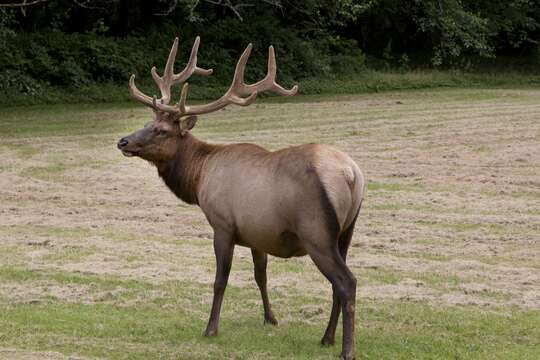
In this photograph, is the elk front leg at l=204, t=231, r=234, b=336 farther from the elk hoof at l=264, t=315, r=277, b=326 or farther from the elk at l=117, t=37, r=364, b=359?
the elk hoof at l=264, t=315, r=277, b=326

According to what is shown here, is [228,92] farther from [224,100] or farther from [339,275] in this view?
[339,275]

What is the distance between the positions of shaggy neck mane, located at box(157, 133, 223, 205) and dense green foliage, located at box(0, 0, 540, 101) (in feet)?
61.3

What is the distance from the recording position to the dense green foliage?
29.4m

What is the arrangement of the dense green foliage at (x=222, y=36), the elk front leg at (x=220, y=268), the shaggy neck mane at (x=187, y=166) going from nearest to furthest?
the elk front leg at (x=220, y=268), the shaggy neck mane at (x=187, y=166), the dense green foliage at (x=222, y=36)

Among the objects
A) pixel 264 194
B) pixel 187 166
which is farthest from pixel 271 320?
pixel 187 166

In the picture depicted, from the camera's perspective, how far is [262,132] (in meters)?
22.2

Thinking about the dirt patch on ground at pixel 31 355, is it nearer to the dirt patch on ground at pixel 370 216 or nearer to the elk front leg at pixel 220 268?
the elk front leg at pixel 220 268

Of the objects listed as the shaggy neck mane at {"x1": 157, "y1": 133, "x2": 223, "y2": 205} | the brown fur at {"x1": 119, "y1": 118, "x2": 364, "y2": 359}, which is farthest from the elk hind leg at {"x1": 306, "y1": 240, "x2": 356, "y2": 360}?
the shaggy neck mane at {"x1": 157, "y1": 133, "x2": 223, "y2": 205}

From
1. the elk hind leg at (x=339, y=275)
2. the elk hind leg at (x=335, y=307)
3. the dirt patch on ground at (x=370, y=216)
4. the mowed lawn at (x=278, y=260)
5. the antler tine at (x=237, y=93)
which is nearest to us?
the elk hind leg at (x=339, y=275)

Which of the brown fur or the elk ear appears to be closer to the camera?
the brown fur

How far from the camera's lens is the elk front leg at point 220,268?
28.3 ft

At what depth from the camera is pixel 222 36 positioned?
109ft

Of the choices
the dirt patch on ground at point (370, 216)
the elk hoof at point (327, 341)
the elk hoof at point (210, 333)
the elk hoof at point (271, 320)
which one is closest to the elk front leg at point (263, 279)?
the elk hoof at point (271, 320)

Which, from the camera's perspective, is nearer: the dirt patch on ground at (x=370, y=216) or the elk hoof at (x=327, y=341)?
the elk hoof at (x=327, y=341)
